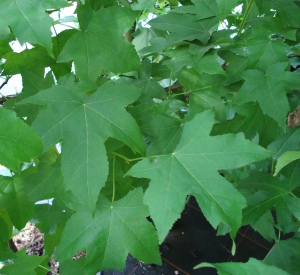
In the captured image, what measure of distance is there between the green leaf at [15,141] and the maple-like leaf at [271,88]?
380 mm

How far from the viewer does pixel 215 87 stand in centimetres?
77

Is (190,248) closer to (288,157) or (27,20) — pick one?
(288,157)

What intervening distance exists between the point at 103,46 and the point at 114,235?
0.35 m

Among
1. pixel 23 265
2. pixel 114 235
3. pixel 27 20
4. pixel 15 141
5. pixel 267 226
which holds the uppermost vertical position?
pixel 27 20

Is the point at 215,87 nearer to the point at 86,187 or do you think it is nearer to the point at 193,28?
the point at 193,28

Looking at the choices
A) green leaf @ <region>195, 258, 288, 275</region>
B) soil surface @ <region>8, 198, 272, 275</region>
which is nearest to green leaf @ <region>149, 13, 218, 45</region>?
green leaf @ <region>195, 258, 288, 275</region>

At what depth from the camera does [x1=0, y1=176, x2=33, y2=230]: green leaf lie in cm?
87

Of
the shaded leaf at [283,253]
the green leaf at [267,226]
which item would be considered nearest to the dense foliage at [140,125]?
the shaded leaf at [283,253]

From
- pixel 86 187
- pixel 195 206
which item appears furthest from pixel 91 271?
pixel 195 206

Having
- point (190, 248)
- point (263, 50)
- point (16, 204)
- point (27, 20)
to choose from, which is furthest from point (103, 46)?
point (190, 248)

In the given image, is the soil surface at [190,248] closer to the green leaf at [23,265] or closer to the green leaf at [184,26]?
the green leaf at [23,265]

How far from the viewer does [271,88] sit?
68 cm

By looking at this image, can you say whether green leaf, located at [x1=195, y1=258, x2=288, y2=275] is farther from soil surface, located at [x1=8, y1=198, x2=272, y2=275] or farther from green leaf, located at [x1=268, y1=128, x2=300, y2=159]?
soil surface, located at [x1=8, y1=198, x2=272, y2=275]

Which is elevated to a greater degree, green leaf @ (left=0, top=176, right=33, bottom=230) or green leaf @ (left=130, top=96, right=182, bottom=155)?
green leaf @ (left=130, top=96, right=182, bottom=155)
